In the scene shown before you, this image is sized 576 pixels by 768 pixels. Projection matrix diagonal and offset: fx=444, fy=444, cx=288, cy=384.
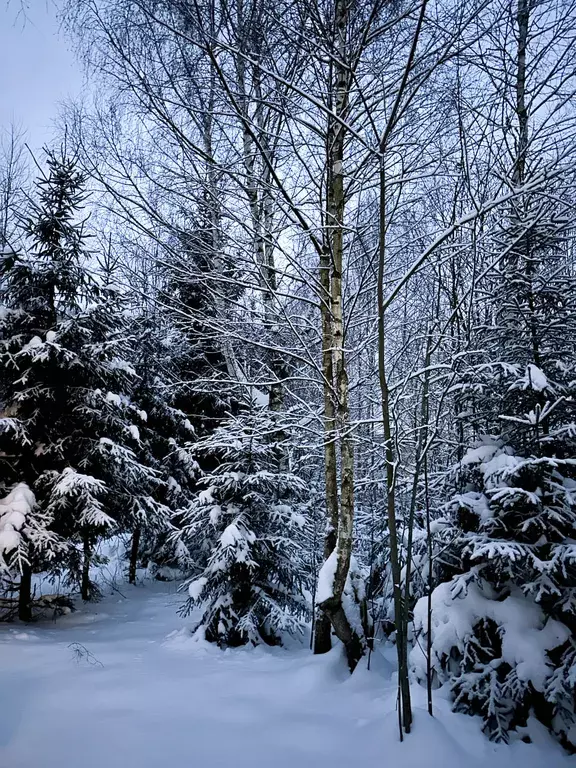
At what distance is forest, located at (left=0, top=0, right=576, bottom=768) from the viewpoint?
3.28 m

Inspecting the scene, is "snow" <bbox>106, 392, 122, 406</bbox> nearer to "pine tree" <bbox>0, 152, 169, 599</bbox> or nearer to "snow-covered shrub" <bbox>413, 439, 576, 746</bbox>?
"pine tree" <bbox>0, 152, 169, 599</bbox>

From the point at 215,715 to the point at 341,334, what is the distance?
3.53 meters

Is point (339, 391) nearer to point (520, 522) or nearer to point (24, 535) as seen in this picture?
point (520, 522)

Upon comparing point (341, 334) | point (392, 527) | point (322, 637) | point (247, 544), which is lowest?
point (322, 637)

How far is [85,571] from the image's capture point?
26.2ft

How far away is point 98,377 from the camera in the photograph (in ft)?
24.7

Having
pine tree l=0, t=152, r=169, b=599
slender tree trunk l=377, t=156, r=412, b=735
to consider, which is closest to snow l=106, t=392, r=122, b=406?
pine tree l=0, t=152, r=169, b=599

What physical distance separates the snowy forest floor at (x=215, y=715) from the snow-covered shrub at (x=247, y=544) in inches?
14.2

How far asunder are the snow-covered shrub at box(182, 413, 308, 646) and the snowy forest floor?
1.18 ft

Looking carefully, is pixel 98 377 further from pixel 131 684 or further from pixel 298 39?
pixel 298 39

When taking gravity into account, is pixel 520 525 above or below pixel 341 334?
below

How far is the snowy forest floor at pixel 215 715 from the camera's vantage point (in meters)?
2.98

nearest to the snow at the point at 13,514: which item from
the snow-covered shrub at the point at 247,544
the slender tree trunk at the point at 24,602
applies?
the slender tree trunk at the point at 24,602

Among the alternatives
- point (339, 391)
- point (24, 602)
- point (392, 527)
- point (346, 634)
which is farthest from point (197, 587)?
point (392, 527)
